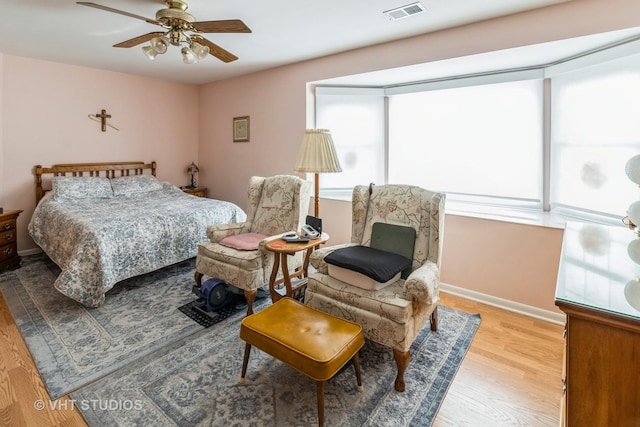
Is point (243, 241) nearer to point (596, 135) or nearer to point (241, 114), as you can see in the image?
point (241, 114)

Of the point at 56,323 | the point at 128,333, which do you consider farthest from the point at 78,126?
the point at 128,333

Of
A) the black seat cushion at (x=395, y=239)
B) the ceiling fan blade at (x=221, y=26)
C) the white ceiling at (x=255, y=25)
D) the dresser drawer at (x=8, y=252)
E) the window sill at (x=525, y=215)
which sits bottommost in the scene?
the dresser drawer at (x=8, y=252)

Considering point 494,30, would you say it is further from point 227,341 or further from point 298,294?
point 227,341

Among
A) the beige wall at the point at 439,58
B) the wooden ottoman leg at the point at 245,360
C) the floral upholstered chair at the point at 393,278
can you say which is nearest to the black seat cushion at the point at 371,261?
the floral upholstered chair at the point at 393,278

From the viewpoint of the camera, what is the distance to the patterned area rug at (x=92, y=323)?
1.94 m

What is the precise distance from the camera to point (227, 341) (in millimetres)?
2207

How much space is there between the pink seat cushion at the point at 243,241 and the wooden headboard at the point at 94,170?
109 inches

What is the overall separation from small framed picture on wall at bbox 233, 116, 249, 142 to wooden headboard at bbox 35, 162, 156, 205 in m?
1.42

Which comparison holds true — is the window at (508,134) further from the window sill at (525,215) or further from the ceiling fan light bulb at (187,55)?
the ceiling fan light bulb at (187,55)

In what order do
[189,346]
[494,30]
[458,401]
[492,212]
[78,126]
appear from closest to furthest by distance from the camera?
1. [458,401]
2. [189,346]
3. [494,30]
4. [492,212]
5. [78,126]

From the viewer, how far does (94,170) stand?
172 inches

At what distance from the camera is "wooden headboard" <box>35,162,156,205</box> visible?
13.0ft

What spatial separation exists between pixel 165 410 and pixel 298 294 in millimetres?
1396

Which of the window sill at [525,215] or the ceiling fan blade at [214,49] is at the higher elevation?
the ceiling fan blade at [214,49]
